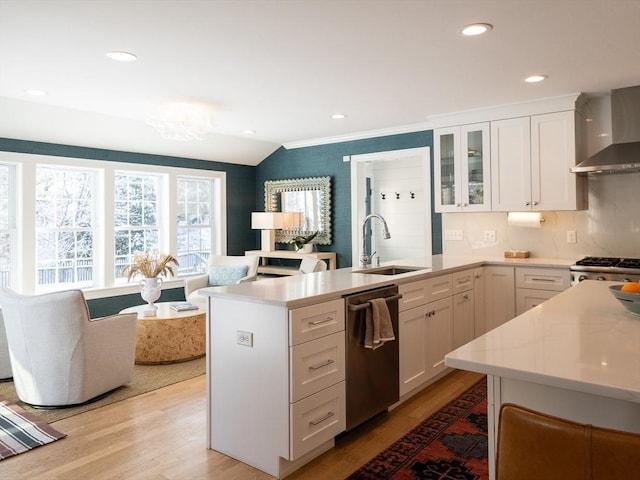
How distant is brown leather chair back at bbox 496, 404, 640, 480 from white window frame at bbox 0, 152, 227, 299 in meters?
5.18

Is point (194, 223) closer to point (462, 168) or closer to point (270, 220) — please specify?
point (270, 220)

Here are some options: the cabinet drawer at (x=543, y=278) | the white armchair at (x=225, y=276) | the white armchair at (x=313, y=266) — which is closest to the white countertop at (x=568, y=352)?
the cabinet drawer at (x=543, y=278)

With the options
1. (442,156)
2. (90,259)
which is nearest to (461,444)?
(442,156)

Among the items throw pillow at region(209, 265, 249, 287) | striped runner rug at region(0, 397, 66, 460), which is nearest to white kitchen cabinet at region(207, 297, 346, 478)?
striped runner rug at region(0, 397, 66, 460)

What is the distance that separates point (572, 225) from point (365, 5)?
10.4ft

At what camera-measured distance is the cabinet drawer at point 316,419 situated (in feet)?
7.82

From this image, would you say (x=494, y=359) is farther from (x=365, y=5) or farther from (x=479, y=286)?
(x=479, y=286)

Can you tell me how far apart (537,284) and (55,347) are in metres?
3.74

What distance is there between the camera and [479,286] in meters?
4.30

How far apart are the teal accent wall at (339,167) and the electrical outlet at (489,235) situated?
0.53 meters

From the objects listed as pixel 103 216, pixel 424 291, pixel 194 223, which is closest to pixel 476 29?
pixel 424 291

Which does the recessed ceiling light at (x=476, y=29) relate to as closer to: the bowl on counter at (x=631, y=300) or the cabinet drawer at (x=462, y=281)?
the bowl on counter at (x=631, y=300)

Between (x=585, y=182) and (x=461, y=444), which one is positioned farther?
(x=585, y=182)

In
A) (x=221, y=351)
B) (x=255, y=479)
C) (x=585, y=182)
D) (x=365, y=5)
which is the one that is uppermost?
(x=365, y=5)
